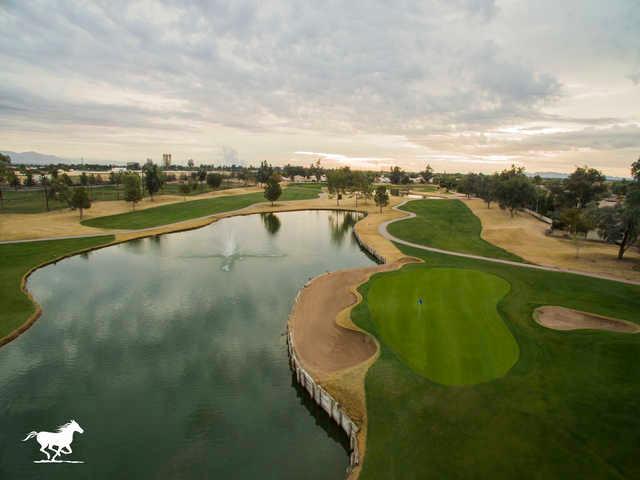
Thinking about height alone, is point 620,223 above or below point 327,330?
above

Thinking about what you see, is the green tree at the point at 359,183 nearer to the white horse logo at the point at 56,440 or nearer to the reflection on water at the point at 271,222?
the reflection on water at the point at 271,222

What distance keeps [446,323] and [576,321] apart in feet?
34.7

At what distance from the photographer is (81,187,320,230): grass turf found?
7025 centimetres

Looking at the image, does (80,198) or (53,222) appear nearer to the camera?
(53,222)

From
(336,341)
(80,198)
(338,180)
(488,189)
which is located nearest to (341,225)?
(338,180)

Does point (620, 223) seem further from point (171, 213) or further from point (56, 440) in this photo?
point (171, 213)

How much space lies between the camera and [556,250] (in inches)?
2024

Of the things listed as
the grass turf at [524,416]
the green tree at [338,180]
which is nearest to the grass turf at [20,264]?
the grass turf at [524,416]

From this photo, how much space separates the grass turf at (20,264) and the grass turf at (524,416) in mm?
29448

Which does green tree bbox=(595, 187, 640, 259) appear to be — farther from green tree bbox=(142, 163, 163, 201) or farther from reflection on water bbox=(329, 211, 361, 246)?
green tree bbox=(142, 163, 163, 201)

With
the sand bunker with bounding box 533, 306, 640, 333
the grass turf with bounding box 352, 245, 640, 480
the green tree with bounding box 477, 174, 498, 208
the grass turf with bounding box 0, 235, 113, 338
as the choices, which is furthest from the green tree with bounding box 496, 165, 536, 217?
the grass turf with bounding box 0, 235, 113, 338

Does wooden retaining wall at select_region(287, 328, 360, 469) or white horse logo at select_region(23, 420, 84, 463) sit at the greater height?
wooden retaining wall at select_region(287, 328, 360, 469)

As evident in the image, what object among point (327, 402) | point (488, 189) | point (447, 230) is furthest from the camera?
point (488, 189)

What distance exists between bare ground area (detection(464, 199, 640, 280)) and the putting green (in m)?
14.9
